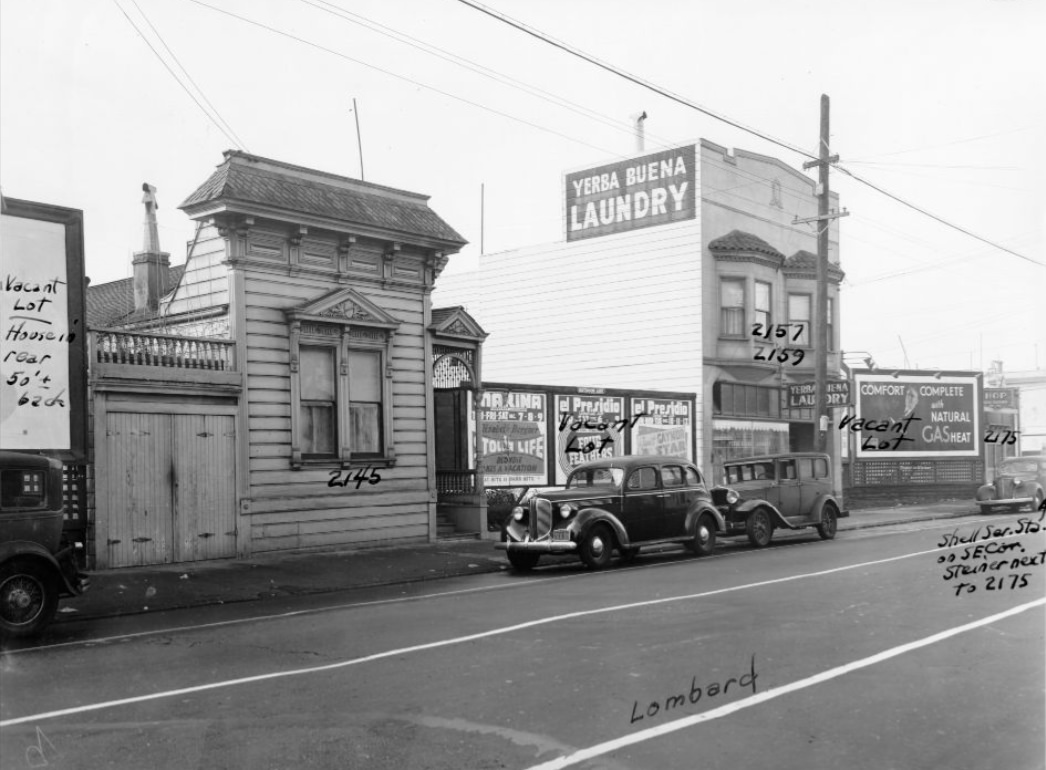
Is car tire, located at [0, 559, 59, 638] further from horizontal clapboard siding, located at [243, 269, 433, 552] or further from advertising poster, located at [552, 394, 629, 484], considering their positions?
advertising poster, located at [552, 394, 629, 484]

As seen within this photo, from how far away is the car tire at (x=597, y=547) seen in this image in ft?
54.4

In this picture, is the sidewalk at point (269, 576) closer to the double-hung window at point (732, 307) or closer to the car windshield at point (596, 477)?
the car windshield at point (596, 477)

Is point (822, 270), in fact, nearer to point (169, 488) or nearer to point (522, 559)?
point (522, 559)

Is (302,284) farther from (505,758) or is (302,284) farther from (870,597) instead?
(505,758)

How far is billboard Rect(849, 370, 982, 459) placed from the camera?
37.7 metres

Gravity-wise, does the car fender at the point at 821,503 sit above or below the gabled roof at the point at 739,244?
below

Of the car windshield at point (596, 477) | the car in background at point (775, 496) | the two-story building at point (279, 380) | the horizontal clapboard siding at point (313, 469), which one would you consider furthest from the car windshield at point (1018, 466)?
the horizontal clapboard siding at point (313, 469)

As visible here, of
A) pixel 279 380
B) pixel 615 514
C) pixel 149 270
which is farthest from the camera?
pixel 149 270

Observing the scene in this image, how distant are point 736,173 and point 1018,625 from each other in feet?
72.6

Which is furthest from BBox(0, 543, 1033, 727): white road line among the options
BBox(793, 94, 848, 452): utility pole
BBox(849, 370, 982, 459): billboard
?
BBox(849, 370, 982, 459): billboard

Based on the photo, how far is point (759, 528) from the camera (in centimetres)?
2062

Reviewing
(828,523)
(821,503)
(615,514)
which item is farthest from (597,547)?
(828,523)

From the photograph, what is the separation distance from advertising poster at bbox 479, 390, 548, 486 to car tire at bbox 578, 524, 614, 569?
5260mm

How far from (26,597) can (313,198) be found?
9.50 m
